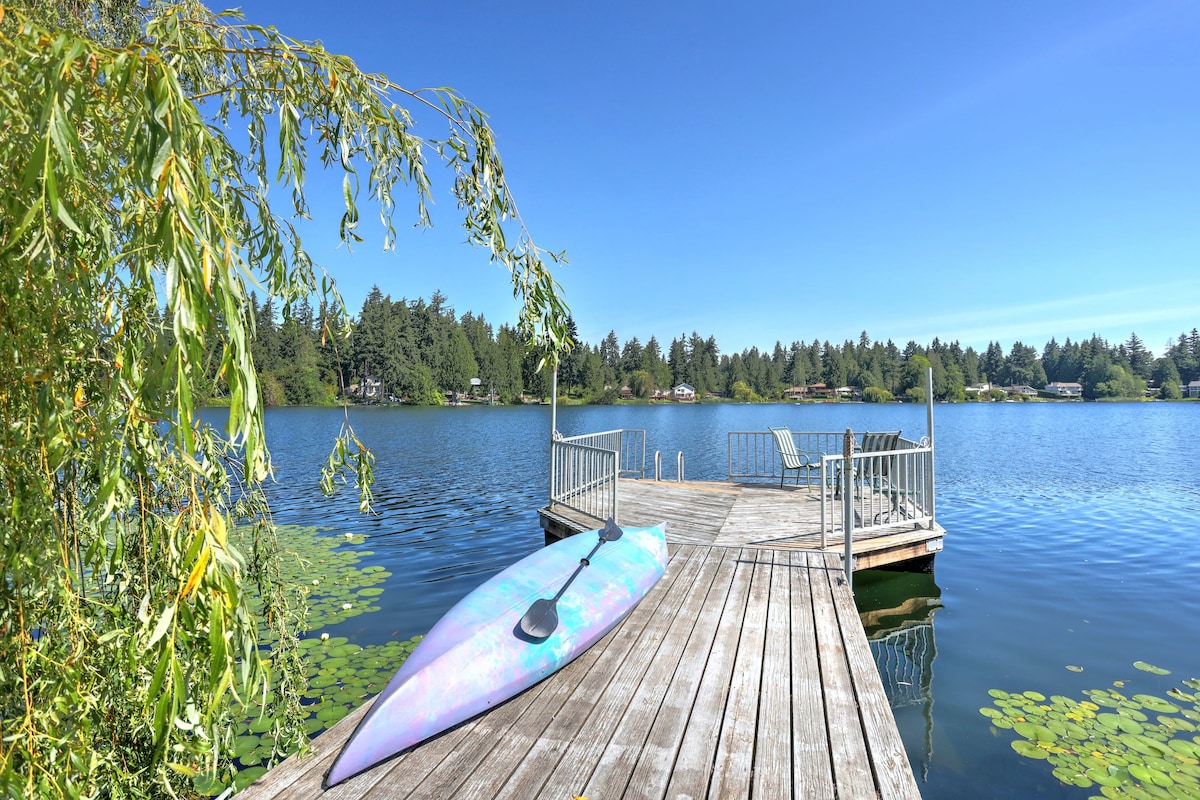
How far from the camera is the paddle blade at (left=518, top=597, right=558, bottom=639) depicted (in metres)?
3.87

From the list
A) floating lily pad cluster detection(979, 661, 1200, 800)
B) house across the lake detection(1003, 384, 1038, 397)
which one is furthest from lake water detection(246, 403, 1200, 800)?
house across the lake detection(1003, 384, 1038, 397)

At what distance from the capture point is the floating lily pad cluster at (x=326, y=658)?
4555mm

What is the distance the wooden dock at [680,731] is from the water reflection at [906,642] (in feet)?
5.23

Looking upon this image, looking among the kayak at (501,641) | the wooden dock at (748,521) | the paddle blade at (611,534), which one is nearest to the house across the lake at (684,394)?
the wooden dock at (748,521)

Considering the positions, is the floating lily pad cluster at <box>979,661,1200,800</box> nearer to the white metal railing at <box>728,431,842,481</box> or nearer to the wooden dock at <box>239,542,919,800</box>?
the wooden dock at <box>239,542,919,800</box>

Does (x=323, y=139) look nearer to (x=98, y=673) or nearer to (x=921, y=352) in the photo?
(x=98, y=673)

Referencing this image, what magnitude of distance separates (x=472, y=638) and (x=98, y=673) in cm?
191

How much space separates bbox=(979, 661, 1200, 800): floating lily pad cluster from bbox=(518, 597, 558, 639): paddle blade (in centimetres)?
414

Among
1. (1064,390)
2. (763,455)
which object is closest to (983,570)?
(763,455)

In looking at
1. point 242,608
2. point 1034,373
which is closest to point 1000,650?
point 242,608

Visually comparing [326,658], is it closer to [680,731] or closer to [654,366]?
[680,731]

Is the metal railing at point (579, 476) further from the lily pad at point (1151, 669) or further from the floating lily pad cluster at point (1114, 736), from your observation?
the lily pad at point (1151, 669)

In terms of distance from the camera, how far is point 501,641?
373 centimetres

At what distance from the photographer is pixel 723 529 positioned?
28.3 ft
